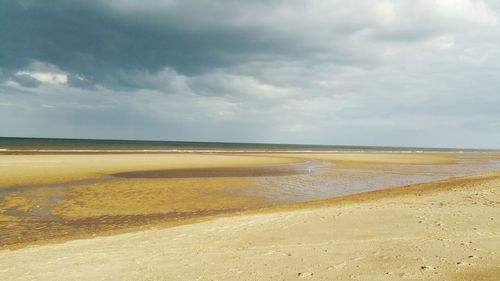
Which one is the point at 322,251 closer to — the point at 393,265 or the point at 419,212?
the point at 393,265

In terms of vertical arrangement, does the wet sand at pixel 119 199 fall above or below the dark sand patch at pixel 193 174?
below

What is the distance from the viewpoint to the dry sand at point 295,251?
697 cm

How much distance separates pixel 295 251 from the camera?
8.52 meters

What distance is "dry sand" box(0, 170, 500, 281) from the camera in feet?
22.9

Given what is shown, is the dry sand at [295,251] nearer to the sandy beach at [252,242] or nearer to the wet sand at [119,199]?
the sandy beach at [252,242]

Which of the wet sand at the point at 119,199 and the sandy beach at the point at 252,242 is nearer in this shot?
the sandy beach at the point at 252,242

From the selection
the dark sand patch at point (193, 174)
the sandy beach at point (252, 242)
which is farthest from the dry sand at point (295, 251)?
the dark sand patch at point (193, 174)

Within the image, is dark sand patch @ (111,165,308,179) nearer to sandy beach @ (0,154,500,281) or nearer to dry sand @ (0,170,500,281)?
sandy beach @ (0,154,500,281)

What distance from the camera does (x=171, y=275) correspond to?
23.9 ft

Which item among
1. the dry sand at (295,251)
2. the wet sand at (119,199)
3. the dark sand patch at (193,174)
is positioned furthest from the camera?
the dark sand patch at (193,174)

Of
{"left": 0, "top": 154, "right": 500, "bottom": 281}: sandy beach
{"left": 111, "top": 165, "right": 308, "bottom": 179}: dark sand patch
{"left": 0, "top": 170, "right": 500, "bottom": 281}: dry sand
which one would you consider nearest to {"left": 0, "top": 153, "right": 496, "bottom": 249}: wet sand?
{"left": 0, "top": 154, "right": 500, "bottom": 281}: sandy beach

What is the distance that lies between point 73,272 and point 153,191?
1443cm

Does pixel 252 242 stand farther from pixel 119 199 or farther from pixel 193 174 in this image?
pixel 193 174

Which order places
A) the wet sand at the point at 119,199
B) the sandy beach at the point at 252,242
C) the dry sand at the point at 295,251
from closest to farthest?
the dry sand at the point at 295,251, the sandy beach at the point at 252,242, the wet sand at the point at 119,199
